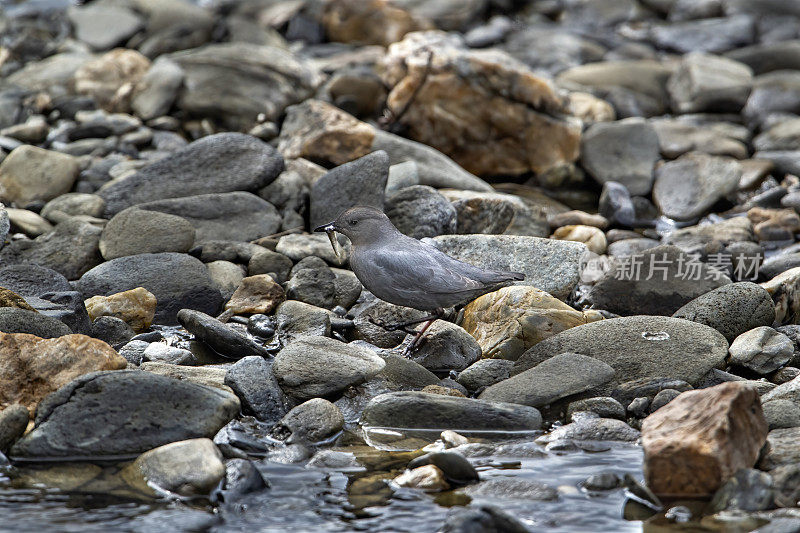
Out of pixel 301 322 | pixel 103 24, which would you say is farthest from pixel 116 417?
pixel 103 24

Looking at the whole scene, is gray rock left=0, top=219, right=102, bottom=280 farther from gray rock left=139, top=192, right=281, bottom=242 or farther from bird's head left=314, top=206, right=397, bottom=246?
bird's head left=314, top=206, right=397, bottom=246

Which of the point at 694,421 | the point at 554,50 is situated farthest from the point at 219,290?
the point at 554,50

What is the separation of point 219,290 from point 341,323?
104 centimetres

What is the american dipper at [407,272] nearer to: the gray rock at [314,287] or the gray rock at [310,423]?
the gray rock at [314,287]

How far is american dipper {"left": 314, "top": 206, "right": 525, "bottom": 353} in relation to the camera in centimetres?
612

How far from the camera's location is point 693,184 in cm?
1059

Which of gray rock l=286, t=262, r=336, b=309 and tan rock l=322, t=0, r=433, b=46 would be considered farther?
tan rock l=322, t=0, r=433, b=46

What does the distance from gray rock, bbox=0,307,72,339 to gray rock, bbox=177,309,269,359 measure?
0.78 meters

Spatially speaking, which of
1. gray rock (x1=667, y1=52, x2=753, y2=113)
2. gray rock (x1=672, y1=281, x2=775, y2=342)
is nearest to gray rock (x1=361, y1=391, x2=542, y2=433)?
gray rock (x1=672, y1=281, x2=775, y2=342)

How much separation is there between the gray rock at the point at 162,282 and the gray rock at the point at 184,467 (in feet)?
7.70

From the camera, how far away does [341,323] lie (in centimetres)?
671

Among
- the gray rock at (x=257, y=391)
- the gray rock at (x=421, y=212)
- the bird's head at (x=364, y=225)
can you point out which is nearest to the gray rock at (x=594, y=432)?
the gray rock at (x=257, y=391)

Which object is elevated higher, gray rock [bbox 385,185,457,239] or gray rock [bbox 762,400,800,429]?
gray rock [bbox 385,185,457,239]

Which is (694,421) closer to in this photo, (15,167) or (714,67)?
(15,167)
